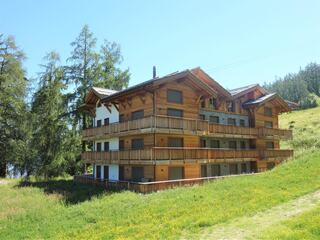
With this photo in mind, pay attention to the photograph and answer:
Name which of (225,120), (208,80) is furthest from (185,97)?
(225,120)

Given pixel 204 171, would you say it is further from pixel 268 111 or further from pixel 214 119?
pixel 268 111

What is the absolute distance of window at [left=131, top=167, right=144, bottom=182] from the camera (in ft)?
92.2

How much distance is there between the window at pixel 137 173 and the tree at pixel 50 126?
43.8 ft

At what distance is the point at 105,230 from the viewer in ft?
45.0

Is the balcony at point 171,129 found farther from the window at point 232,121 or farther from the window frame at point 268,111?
the window frame at point 268,111

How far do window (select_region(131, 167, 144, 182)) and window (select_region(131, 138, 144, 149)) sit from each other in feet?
6.41

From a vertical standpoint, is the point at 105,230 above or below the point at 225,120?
below

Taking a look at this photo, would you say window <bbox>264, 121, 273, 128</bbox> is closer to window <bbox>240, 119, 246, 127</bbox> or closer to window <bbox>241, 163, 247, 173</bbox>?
Result: window <bbox>240, 119, 246, 127</bbox>

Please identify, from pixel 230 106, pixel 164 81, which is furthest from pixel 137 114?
pixel 230 106

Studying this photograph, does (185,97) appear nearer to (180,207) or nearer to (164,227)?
(180,207)

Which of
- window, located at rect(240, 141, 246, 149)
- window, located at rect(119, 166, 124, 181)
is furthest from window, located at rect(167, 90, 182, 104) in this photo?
window, located at rect(240, 141, 246, 149)

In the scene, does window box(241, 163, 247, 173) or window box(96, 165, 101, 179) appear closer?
window box(96, 165, 101, 179)

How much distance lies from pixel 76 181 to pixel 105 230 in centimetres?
2226

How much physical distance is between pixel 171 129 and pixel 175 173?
4183mm
